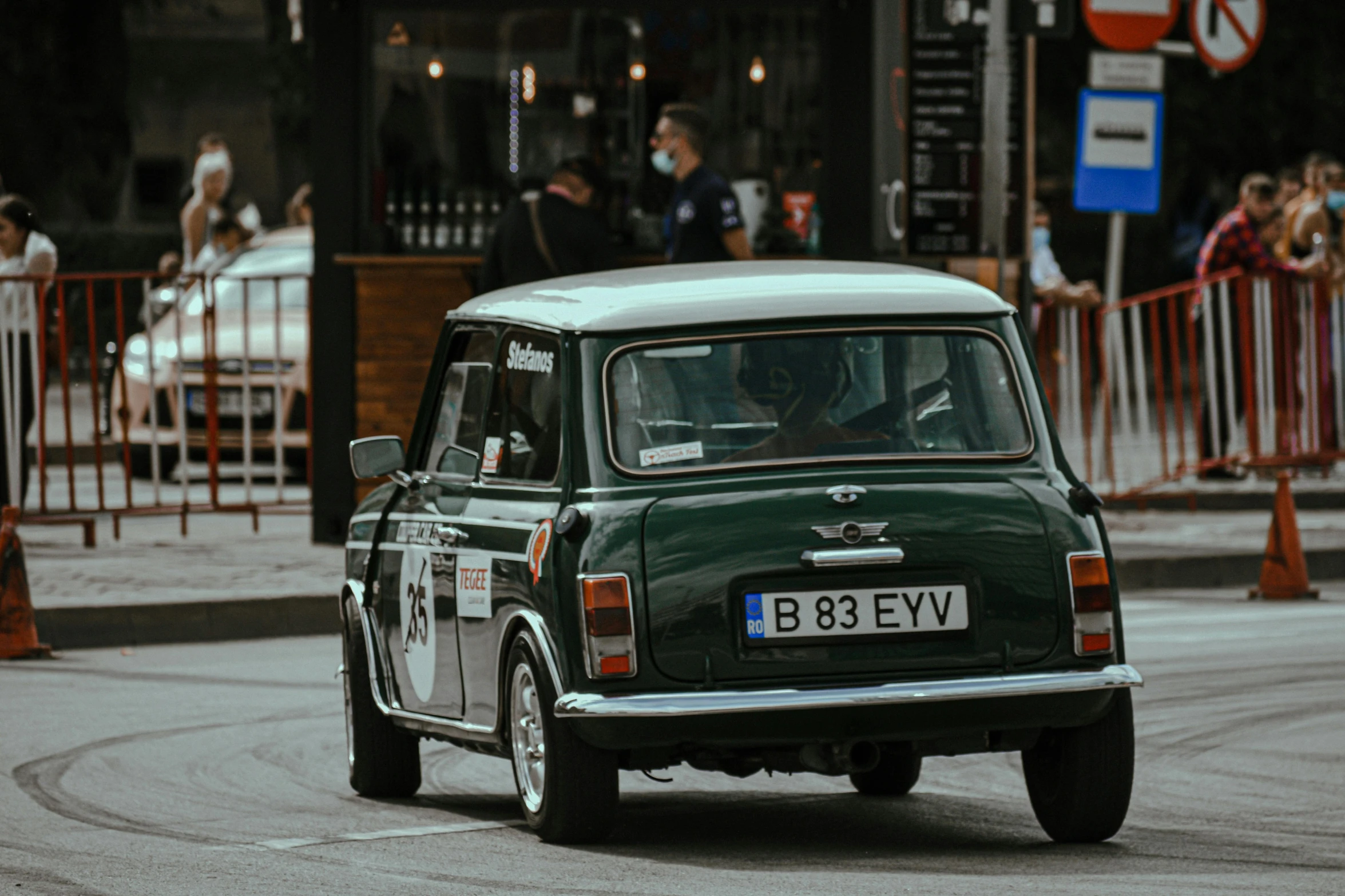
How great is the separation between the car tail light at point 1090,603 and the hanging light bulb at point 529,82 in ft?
29.2

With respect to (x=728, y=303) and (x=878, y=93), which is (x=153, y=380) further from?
(x=728, y=303)

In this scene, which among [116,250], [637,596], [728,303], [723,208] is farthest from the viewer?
[116,250]

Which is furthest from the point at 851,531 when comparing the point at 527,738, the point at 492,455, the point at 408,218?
the point at 408,218

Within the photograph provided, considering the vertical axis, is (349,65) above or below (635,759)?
above

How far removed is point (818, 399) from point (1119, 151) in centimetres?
1156

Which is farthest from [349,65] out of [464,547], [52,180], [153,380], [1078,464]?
[52,180]

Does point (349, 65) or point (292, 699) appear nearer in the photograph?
point (292, 699)

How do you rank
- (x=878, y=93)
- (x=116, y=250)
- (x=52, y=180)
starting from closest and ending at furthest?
1. (x=878, y=93)
2. (x=52, y=180)
3. (x=116, y=250)

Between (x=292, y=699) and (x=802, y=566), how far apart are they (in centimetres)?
413

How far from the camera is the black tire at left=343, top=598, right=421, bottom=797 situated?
8461 millimetres

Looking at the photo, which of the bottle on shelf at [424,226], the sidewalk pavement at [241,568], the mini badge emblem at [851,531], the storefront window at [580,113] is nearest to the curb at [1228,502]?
the sidewalk pavement at [241,568]

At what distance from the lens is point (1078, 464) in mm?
16969

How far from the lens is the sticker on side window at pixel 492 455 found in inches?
307

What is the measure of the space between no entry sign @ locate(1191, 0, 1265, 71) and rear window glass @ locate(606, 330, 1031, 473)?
12.2 meters
